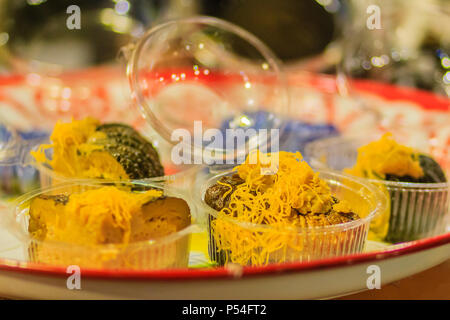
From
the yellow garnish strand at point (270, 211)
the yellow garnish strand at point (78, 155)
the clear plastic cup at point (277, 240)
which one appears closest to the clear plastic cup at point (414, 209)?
the clear plastic cup at point (277, 240)

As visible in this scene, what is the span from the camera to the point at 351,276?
0.96 m

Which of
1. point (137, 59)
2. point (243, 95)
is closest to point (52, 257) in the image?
point (137, 59)

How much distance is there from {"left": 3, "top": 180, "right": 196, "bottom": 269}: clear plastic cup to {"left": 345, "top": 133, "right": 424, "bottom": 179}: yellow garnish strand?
24.6 inches

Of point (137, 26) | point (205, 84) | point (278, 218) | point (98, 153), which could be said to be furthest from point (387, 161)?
point (137, 26)

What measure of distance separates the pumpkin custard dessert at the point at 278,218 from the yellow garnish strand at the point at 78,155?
1.10 feet

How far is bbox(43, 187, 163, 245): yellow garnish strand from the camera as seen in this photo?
0.97m

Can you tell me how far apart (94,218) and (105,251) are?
0.07 meters

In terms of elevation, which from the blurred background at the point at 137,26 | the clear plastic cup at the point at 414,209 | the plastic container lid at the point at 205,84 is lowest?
the clear plastic cup at the point at 414,209

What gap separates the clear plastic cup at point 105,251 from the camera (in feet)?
3.11

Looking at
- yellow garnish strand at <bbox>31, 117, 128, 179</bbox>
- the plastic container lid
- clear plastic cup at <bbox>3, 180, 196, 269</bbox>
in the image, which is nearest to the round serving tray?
clear plastic cup at <bbox>3, 180, 196, 269</bbox>

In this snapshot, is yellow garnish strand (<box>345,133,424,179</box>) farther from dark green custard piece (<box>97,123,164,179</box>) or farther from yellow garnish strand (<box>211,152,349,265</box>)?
dark green custard piece (<box>97,123,164,179</box>)

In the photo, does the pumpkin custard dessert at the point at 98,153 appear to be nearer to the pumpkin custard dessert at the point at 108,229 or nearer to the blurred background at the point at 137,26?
the pumpkin custard dessert at the point at 108,229

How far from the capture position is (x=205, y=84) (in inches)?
68.2
